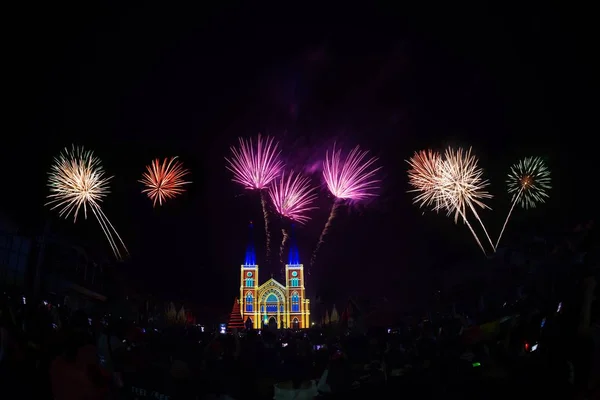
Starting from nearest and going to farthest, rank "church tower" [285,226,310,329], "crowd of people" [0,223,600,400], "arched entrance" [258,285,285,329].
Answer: "crowd of people" [0,223,600,400], "church tower" [285,226,310,329], "arched entrance" [258,285,285,329]

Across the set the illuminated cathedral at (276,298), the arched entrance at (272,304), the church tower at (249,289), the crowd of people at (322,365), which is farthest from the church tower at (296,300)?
the crowd of people at (322,365)

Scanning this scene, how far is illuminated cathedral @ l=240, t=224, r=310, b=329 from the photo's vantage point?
111 m

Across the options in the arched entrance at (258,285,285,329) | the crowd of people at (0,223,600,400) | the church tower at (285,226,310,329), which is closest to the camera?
the crowd of people at (0,223,600,400)

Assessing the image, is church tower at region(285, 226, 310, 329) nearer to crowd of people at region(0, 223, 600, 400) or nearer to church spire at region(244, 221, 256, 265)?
church spire at region(244, 221, 256, 265)

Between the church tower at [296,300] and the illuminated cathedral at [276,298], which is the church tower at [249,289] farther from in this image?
the church tower at [296,300]

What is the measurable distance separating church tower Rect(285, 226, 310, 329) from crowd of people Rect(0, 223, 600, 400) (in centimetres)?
10040

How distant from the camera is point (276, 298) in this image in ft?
370

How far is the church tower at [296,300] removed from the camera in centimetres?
11038

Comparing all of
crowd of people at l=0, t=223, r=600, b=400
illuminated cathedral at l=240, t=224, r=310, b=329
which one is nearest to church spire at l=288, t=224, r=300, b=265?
illuminated cathedral at l=240, t=224, r=310, b=329

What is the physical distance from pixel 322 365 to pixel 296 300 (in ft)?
338

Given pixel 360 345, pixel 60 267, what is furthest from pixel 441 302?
pixel 360 345

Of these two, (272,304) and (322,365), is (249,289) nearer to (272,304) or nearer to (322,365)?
(272,304)

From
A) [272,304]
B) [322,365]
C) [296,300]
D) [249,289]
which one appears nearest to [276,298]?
[272,304]

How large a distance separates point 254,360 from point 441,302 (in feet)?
132
